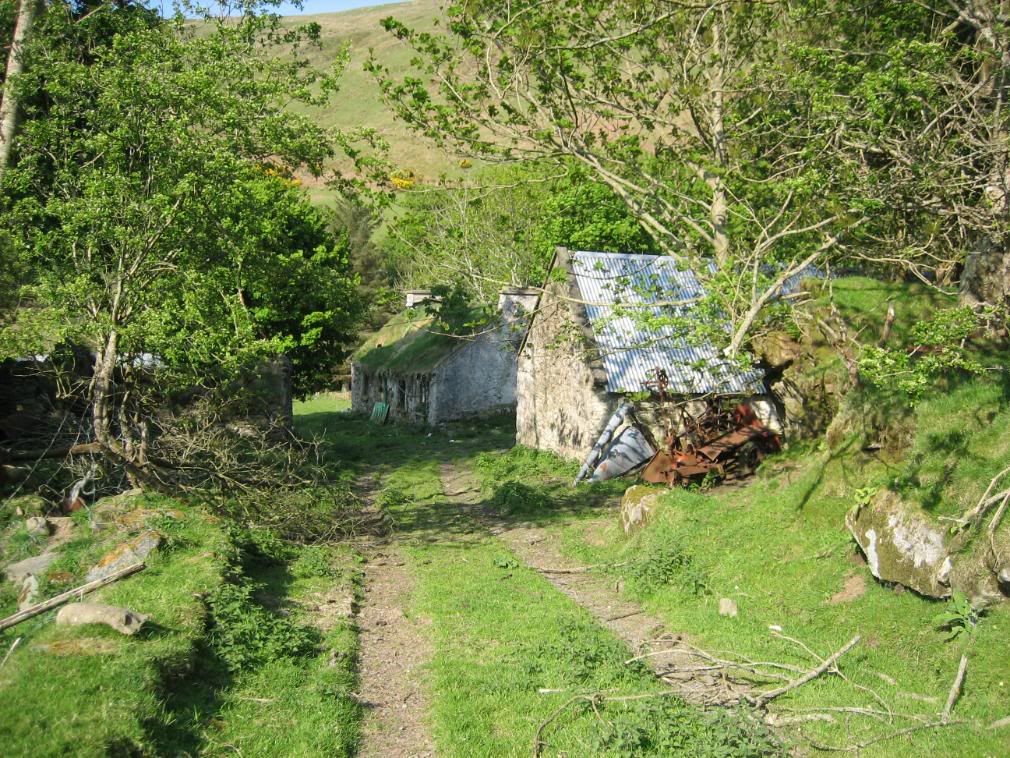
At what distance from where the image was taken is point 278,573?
1225cm

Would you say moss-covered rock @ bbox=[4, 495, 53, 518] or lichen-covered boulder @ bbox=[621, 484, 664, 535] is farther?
lichen-covered boulder @ bbox=[621, 484, 664, 535]

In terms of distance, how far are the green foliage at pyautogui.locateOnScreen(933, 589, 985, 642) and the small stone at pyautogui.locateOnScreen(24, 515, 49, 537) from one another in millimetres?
10947

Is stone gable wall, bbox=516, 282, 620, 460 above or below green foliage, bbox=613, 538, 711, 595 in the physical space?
above

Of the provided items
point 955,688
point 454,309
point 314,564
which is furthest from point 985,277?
point 454,309

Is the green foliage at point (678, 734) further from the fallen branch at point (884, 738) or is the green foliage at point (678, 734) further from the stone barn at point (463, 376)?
the stone barn at point (463, 376)

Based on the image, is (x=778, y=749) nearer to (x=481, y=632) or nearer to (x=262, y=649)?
(x=481, y=632)

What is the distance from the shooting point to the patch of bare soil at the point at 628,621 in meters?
8.38

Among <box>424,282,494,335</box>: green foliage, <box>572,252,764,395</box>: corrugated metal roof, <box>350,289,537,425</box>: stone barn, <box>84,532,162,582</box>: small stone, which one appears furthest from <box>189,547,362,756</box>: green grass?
<box>424,282,494,335</box>: green foliage

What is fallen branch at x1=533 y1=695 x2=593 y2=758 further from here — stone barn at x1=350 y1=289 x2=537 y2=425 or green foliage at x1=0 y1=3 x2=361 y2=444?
stone barn at x1=350 y1=289 x2=537 y2=425

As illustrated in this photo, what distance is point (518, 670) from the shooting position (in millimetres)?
8836

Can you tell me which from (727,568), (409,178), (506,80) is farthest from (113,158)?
(727,568)

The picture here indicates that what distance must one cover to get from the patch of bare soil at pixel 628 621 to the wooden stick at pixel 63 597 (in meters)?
5.74

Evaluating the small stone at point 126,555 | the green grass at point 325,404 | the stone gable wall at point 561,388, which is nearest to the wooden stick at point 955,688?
the small stone at point 126,555

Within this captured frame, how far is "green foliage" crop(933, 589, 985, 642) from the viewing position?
7.95m
